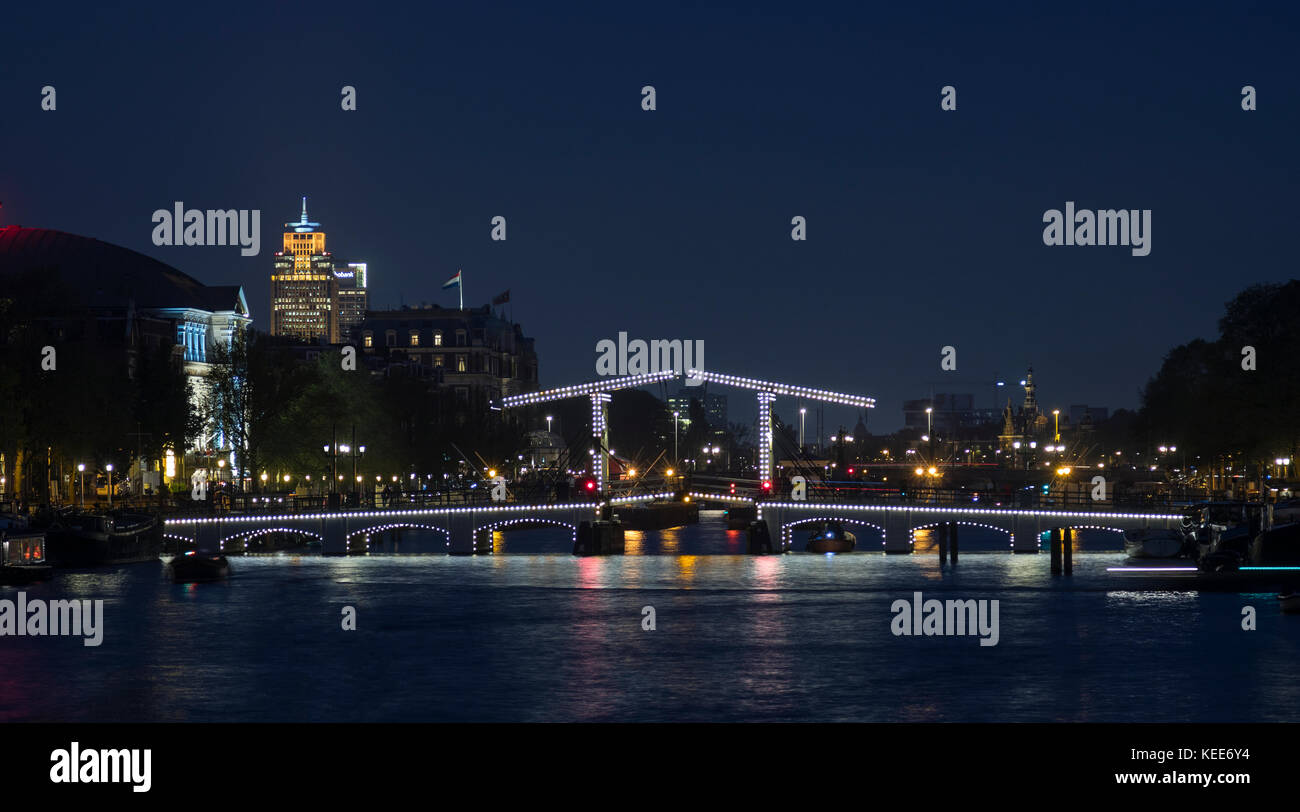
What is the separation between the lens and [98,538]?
9106 cm

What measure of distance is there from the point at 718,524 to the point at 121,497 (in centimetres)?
6375

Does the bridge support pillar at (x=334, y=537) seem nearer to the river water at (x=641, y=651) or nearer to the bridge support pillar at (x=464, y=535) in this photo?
the bridge support pillar at (x=464, y=535)

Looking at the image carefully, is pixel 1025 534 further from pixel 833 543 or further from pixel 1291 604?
pixel 1291 604

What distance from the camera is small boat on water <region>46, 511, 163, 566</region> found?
294ft

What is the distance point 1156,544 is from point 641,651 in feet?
146

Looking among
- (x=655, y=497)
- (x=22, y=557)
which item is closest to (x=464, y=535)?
(x=655, y=497)

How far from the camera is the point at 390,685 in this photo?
52094 mm

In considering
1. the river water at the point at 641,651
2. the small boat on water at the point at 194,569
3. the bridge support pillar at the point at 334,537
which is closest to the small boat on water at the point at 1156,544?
the river water at the point at 641,651

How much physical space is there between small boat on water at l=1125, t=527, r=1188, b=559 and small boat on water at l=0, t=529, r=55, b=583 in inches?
2198
